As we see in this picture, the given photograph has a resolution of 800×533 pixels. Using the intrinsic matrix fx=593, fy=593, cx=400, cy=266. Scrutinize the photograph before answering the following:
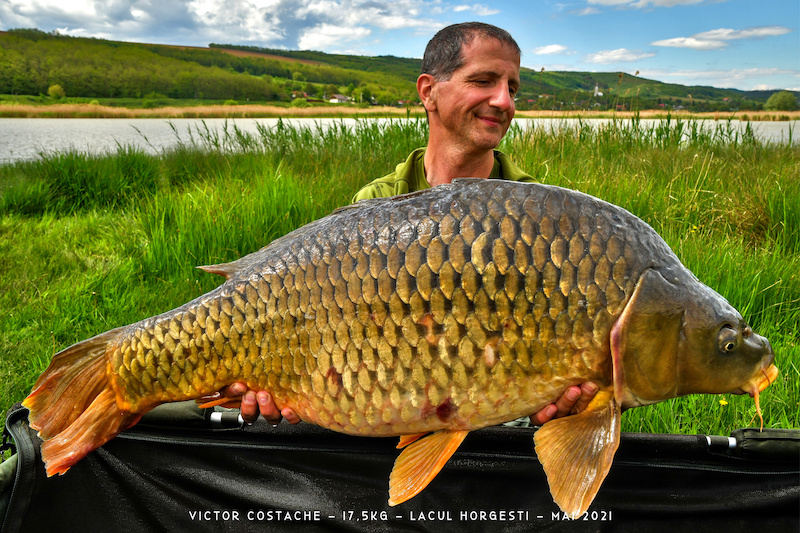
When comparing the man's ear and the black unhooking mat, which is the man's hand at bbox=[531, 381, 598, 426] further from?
the man's ear

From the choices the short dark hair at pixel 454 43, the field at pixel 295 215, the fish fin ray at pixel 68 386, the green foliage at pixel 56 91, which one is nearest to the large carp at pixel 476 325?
the fish fin ray at pixel 68 386

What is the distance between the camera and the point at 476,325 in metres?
0.98

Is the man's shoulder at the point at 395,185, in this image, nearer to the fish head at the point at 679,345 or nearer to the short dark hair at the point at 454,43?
the short dark hair at the point at 454,43

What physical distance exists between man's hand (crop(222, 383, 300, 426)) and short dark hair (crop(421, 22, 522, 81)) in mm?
1130

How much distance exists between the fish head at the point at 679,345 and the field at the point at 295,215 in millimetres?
697

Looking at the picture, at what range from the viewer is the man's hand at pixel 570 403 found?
103cm

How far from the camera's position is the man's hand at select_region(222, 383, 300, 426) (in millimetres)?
1138

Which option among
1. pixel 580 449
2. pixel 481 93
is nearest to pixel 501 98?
pixel 481 93

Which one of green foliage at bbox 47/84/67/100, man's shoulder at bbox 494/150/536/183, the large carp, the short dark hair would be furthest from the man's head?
green foliage at bbox 47/84/67/100

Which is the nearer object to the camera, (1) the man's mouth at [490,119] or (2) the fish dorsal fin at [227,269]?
(2) the fish dorsal fin at [227,269]

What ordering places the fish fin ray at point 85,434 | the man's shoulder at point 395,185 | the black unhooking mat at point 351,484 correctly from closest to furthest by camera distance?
the fish fin ray at point 85,434, the black unhooking mat at point 351,484, the man's shoulder at point 395,185

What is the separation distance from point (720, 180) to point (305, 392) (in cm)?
346

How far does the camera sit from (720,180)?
3.68m

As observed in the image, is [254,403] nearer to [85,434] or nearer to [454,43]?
[85,434]
